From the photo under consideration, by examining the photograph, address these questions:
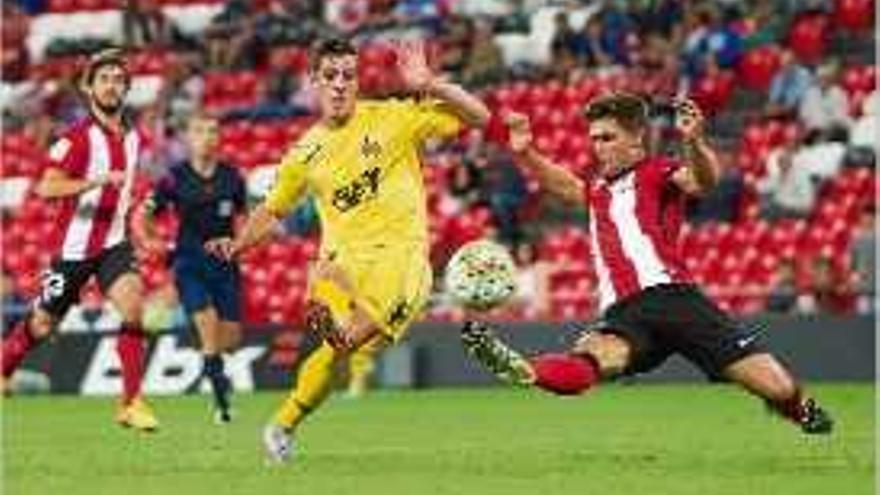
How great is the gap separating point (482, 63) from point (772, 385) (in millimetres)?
19830

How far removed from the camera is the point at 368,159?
1448 centimetres

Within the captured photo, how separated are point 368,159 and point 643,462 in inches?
89.0

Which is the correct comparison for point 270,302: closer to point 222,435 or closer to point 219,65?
point 219,65

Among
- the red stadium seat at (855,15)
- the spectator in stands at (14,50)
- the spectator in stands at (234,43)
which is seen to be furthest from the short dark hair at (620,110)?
the spectator in stands at (14,50)

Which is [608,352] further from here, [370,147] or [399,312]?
[370,147]

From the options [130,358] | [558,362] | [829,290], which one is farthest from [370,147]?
[829,290]

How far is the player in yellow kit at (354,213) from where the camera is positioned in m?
14.2

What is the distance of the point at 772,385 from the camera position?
13305mm

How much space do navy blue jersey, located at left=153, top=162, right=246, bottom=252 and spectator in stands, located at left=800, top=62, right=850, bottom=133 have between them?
10277 mm

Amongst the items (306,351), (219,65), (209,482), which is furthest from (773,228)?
(209,482)

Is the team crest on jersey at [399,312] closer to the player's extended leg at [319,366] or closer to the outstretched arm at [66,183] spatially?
the player's extended leg at [319,366]

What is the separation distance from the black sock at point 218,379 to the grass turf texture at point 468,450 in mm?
229

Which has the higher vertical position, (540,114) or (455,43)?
(455,43)

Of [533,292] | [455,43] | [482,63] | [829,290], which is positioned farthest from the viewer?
[455,43]
